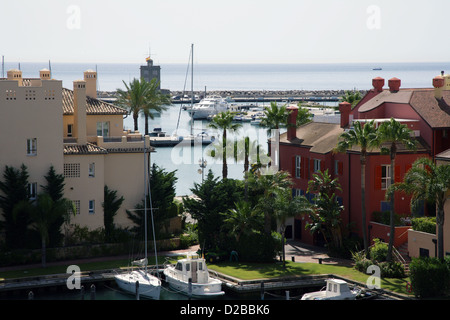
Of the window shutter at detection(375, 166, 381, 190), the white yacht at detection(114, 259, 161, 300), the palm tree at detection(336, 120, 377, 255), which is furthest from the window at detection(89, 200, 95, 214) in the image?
the window shutter at detection(375, 166, 381, 190)

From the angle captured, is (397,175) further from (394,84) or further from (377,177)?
(394,84)

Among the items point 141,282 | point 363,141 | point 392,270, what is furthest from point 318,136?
point 141,282

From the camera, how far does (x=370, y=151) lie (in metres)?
52.5

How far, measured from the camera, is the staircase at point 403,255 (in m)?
47.5

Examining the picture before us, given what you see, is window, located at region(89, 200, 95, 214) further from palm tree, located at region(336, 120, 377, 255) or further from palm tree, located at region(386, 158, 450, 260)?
palm tree, located at region(386, 158, 450, 260)

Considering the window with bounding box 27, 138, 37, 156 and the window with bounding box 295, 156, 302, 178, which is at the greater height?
the window with bounding box 27, 138, 37, 156

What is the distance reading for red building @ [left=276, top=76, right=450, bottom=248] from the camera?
52719 millimetres

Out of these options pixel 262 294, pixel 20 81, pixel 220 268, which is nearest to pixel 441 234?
pixel 262 294

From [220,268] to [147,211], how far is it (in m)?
7.65

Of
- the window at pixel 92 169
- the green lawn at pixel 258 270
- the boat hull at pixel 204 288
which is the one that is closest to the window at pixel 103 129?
the window at pixel 92 169

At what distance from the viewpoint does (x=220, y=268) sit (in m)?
48.2

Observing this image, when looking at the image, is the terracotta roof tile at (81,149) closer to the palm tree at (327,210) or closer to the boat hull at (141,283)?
the boat hull at (141,283)

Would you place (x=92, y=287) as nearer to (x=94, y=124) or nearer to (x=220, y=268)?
(x=220, y=268)

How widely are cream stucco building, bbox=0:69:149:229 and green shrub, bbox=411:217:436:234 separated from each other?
18.2 meters
